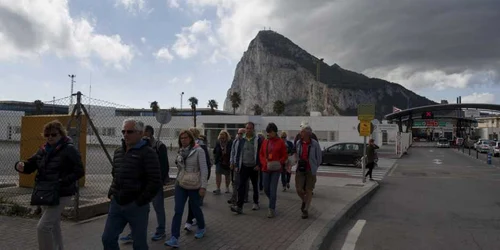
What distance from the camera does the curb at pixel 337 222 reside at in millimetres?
5902

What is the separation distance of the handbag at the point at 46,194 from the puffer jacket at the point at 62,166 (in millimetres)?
48

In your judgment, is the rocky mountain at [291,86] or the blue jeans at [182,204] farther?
the rocky mountain at [291,86]

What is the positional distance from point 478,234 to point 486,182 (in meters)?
11.2

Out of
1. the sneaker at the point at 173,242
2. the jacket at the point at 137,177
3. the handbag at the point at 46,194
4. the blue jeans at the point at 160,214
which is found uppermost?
the jacket at the point at 137,177

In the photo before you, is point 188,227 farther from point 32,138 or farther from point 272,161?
point 32,138

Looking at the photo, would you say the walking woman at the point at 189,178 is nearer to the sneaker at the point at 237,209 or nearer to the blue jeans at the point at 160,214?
the blue jeans at the point at 160,214

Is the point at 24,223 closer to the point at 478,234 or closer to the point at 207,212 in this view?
the point at 207,212

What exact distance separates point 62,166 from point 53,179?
157 millimetres

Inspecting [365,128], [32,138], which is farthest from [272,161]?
[365,128]

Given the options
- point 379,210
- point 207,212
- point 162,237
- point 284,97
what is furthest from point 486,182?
point 284,97

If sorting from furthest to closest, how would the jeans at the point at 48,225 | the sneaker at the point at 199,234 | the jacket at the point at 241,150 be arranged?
the jacket at the point at 241,150 → the sneaker at the point at 199,234 → the jeans at the point at 48,225

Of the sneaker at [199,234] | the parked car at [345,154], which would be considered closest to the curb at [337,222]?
the sneaker at [199,234]

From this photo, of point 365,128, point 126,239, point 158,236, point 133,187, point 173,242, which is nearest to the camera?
point 133,187

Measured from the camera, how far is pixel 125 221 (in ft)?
14.0
